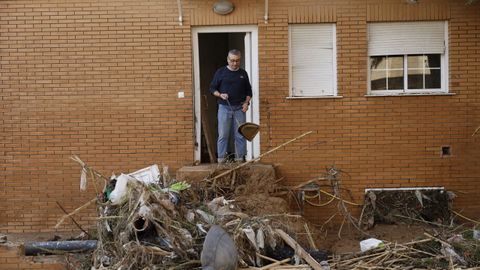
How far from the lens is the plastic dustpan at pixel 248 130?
8.70 m

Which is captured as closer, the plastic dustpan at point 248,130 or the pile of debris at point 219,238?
the pile of debris at point 219,238

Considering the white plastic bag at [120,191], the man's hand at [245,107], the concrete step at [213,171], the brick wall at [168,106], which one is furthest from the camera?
the brick wall at [168,106]

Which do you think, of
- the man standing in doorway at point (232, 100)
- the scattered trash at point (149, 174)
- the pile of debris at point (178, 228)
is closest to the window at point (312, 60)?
the man standing in doorway at point (232, 100)

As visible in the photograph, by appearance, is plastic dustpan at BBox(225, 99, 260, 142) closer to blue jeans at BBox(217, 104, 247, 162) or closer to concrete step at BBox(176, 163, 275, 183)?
blue jeans at BBox(217, 104, 247, 162)

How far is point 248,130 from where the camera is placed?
880cm

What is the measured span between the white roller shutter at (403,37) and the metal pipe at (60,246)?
5.20 meters

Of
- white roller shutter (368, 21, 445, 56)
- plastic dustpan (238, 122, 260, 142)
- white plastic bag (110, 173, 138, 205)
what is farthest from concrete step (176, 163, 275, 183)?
white roller shutter (368, 21, 445, 56)

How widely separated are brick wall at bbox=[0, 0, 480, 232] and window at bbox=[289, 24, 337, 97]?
0.16 m

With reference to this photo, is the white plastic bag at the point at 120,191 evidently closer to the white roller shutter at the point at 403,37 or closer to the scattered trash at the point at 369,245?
the scattered trash at the point at 369,245

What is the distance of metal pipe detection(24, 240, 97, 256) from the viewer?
8.12m

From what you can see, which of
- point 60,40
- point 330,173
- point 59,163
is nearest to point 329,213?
point 330,173

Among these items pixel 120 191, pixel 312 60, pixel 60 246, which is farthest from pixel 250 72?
pixel 60 246

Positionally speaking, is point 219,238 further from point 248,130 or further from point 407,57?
point 407,57

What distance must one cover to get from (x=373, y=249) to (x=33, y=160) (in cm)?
543
